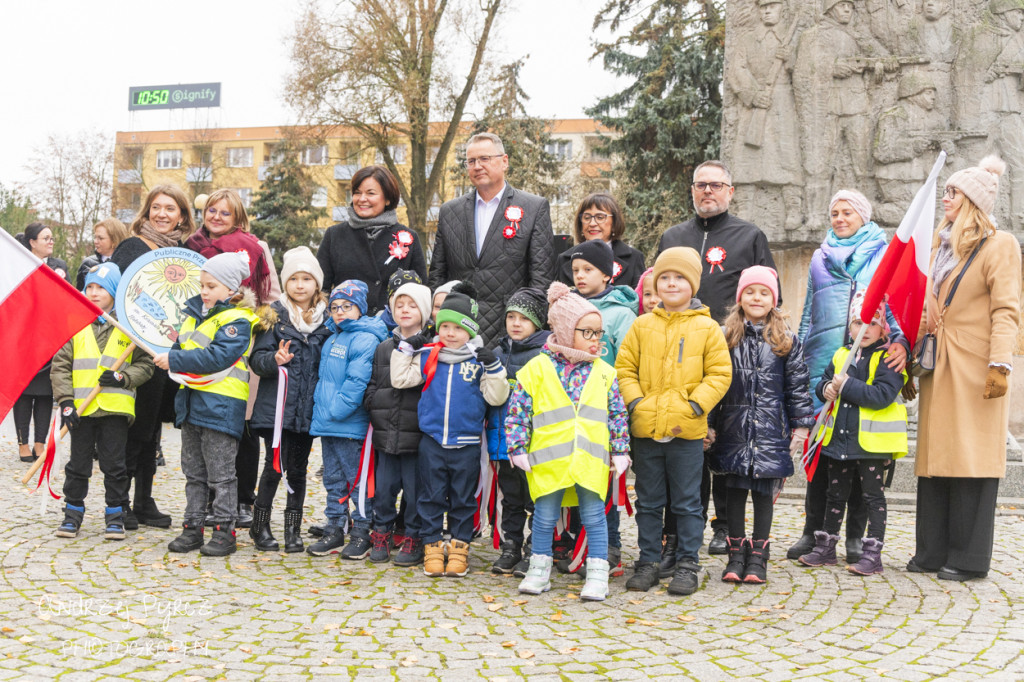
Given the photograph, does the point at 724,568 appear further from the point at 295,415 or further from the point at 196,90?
the point at 196,90

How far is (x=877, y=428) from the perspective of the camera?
501 cm

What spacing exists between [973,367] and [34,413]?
803cm

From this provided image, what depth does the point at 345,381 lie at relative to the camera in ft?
16.8

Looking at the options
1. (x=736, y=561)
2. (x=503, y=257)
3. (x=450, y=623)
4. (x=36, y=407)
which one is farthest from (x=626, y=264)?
(x=36, y=407)

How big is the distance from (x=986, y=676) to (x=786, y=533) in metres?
2.60

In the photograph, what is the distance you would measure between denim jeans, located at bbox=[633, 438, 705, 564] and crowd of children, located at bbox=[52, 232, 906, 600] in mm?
10

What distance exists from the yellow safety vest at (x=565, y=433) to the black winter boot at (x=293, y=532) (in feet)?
5.20

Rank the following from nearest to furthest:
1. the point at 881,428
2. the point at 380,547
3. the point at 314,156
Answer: the point at 881,428
the point at 380,547
the point at 314,156

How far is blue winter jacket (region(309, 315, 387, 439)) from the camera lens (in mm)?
5105

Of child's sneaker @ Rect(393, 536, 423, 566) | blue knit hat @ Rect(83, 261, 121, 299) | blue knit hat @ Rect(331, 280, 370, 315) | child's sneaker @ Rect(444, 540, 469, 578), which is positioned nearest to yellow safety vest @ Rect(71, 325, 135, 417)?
blue knit hat @ Rect(83, 261, 121, 299)

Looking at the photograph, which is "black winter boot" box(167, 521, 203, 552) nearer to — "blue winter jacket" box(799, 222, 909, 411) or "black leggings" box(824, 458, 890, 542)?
"black leggings" box(824, 458, 890, 542)

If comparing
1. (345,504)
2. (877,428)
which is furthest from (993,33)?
(345,504)

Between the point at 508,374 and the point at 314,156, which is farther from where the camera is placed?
the point at 314,156

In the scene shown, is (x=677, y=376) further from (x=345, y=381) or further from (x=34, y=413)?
(x=34, y=413)
